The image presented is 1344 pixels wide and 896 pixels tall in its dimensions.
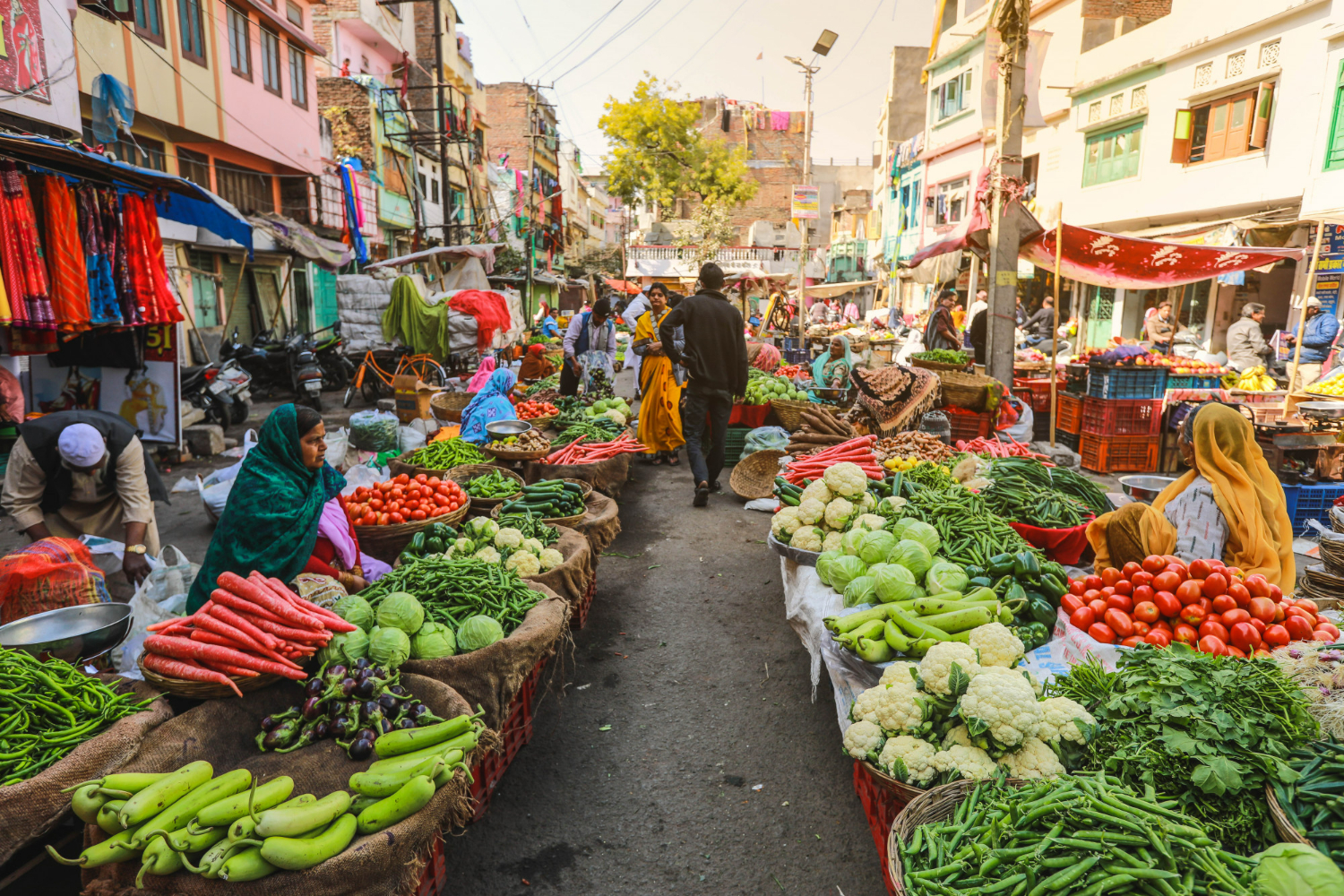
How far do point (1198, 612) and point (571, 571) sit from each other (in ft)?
9.83

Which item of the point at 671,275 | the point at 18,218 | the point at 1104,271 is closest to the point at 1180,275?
the point at 1104,271

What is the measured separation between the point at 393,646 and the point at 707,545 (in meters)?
3.87

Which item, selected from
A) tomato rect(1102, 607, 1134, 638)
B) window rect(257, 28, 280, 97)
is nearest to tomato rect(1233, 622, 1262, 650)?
tomato rect(1102, 607, 1134, 638)

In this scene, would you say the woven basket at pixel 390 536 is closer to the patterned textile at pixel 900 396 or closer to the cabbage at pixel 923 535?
the cabbage at pixel 923 535

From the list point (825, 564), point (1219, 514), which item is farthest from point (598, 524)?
point (1219, 514)

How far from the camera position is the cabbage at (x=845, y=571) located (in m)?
3.77

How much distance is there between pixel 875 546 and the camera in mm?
3857

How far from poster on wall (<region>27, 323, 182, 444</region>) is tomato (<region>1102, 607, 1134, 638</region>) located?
31.1 feet

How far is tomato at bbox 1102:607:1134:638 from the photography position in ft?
9.80

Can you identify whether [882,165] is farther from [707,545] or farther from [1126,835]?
[1126,835]

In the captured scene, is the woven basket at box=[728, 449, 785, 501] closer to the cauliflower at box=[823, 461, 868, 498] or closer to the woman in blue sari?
the woman in blue sari

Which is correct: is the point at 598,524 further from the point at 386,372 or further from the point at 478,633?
the point at 386,372

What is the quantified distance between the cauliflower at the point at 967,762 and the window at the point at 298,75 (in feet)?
68.3

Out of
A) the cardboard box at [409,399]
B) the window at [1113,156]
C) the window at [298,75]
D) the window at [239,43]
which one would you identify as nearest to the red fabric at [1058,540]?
the cardboard box at [409,399]
